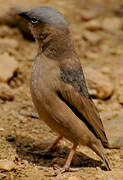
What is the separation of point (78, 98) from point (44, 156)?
1229 millimetres

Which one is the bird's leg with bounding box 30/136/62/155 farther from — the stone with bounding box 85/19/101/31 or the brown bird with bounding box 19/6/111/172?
the stone with bounding box 85/19/101/31

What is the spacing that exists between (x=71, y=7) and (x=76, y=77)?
7325mm

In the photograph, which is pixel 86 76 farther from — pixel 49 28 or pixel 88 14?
pixel 88 14

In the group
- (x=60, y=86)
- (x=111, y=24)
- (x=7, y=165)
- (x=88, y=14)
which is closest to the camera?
(x=7, y=165)

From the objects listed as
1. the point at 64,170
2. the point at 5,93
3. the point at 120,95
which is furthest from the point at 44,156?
the point at 120,95

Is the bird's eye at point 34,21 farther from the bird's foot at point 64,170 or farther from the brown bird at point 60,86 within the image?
the bird's foot at point 64,170

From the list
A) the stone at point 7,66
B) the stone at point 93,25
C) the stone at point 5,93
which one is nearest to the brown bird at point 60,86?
the stone at point 5,93

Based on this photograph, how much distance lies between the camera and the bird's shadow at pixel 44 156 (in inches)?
257

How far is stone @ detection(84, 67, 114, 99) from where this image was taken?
29.1ft

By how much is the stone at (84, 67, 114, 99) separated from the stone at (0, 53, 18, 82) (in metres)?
1.67

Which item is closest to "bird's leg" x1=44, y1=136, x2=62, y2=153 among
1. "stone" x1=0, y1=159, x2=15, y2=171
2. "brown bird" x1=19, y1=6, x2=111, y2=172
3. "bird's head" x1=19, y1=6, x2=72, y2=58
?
"brown bird" x1=19, y1=6, x2=111, y2=172

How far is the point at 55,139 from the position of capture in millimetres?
7148

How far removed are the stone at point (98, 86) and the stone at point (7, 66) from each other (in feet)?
5.49

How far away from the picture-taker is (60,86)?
6.01 m
